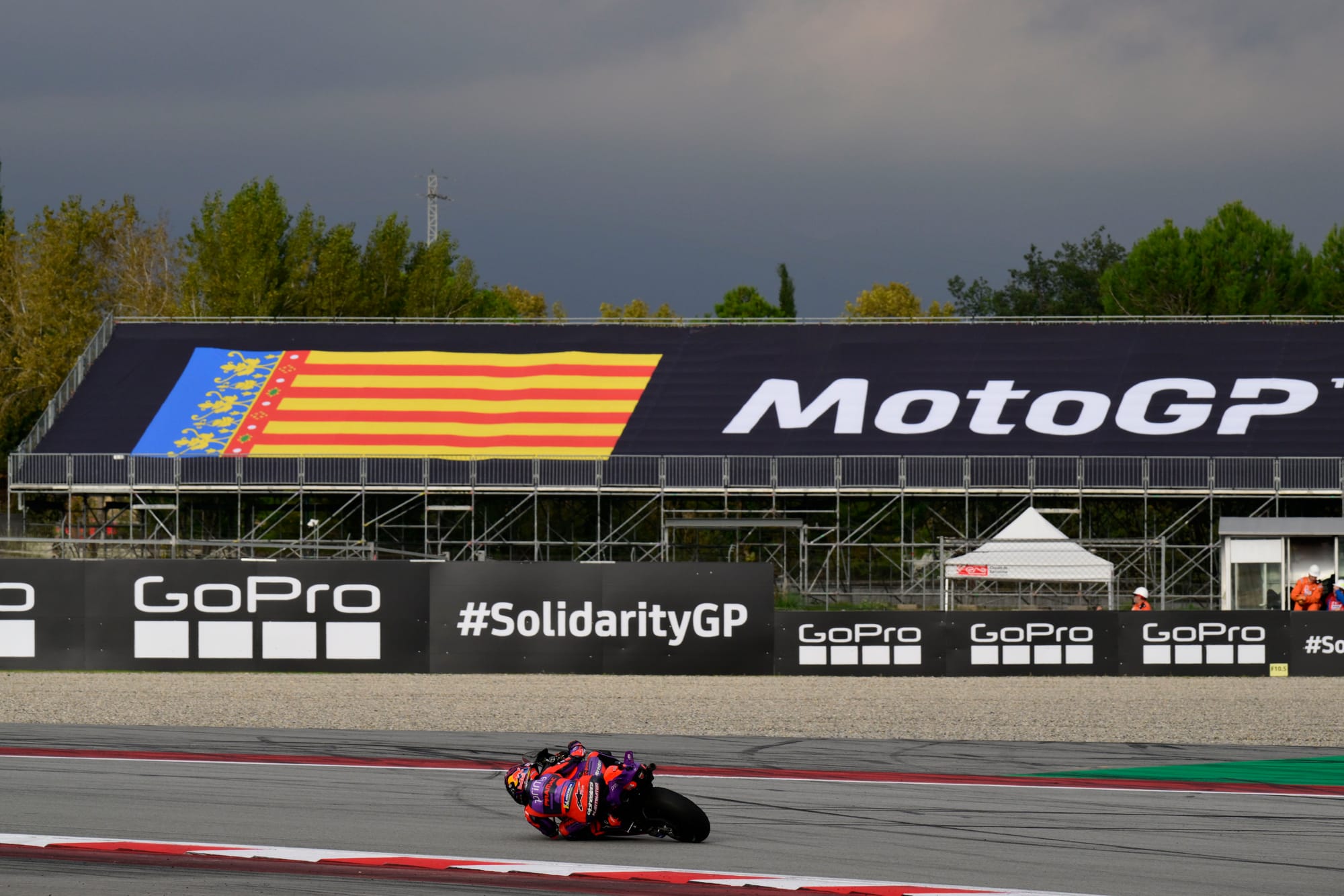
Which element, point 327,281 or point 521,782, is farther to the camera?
point 327,281

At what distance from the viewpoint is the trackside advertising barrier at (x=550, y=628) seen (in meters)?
20.8

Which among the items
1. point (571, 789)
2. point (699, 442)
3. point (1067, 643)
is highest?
point (699, 442)

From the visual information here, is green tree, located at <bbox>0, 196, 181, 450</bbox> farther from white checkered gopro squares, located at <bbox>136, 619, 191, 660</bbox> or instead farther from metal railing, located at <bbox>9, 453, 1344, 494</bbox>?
white checkered gopro squares, located at <bbox>136, 619, 191, 660</bbox>

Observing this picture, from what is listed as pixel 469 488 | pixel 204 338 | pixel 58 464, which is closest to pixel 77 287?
pixel 204 338

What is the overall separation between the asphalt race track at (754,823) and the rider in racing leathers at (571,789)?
13 cm

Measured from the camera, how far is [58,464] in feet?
122

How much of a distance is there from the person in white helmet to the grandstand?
24.7 feet

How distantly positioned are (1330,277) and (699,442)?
40766mm

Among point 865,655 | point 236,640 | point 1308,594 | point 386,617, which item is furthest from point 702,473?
point 236,640

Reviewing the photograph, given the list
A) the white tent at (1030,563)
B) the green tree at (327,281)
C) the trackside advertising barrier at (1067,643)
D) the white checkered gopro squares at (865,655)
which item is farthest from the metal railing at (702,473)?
the green tree at (327,281)

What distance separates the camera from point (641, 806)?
8352mm

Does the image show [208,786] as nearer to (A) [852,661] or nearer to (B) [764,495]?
(A) [852,661]

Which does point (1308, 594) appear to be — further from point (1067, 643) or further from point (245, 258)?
point (245, 258)

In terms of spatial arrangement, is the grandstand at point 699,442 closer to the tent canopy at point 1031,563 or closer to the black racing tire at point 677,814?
the tent canopy at point 1031,563
